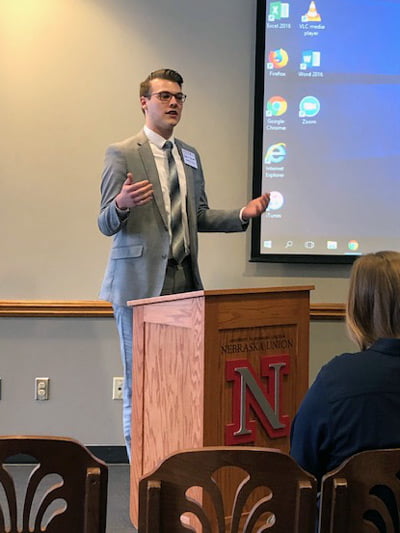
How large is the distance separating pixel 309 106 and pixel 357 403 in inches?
90.6

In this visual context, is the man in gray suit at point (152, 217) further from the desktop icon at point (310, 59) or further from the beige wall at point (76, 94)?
the desktop icon at point (310, 59)

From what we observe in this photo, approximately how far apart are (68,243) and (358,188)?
5.32 ft

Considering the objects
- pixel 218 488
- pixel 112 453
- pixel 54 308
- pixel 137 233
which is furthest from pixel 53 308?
pixel 218 488

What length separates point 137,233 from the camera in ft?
7.54

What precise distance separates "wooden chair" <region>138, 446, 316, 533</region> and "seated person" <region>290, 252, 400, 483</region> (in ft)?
0.78

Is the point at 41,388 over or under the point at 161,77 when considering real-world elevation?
under

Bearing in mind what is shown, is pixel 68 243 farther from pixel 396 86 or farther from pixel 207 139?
pixel 396 86

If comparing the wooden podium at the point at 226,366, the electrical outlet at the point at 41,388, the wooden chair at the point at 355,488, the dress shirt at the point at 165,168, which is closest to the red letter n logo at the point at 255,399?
the wooden podium at the point at 226,366

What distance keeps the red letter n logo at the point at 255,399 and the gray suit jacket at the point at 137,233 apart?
0.68 meters

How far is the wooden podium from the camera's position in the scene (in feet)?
5.29

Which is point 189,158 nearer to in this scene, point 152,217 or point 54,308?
point 152,217

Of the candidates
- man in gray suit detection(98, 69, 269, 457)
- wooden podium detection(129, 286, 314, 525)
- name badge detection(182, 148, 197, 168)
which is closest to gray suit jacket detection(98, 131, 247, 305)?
man in gray suit detection(98, 69, 269, 457)

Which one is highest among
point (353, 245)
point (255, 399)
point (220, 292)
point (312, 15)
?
point (312, 15)

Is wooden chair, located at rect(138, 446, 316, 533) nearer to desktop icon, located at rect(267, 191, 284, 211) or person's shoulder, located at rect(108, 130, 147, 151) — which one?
person's shoulder, located at rect(108, 130, 147, 151)
